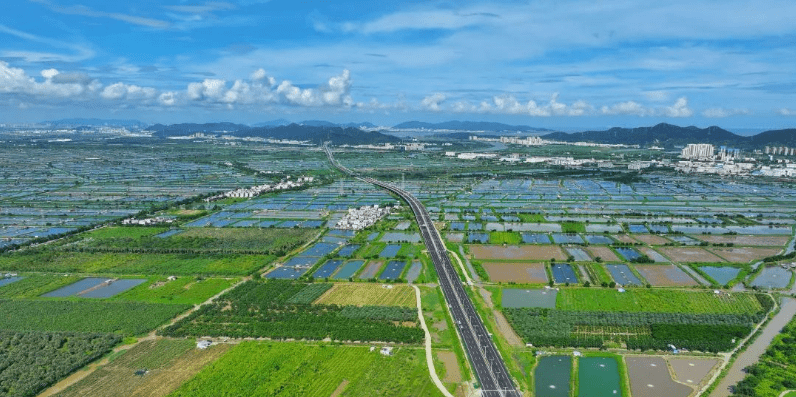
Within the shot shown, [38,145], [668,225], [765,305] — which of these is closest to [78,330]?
[765,305]

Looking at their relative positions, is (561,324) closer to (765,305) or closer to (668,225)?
(765,305)

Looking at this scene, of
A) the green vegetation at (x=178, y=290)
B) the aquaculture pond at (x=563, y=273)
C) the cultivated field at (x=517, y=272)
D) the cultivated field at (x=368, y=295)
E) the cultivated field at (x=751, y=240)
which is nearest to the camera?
the cultivated field at (x=368, y=295)

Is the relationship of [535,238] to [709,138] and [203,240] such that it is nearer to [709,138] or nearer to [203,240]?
[203,240]

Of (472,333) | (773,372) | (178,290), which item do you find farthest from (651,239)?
(178,290)

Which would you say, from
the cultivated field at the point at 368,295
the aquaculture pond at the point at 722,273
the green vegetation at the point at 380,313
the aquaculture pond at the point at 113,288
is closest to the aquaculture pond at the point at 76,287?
the aquaculture pond at the point at 113,288

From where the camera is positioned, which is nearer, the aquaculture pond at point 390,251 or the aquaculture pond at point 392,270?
the aquaculture pond at point 392,270

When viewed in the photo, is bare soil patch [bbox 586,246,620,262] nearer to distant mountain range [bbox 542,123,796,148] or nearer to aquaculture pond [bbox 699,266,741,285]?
aquaculture pond [bbox 699,266,741,285]

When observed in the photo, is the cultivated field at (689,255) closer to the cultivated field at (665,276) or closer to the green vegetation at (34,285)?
the cultivated field at (665,276)
